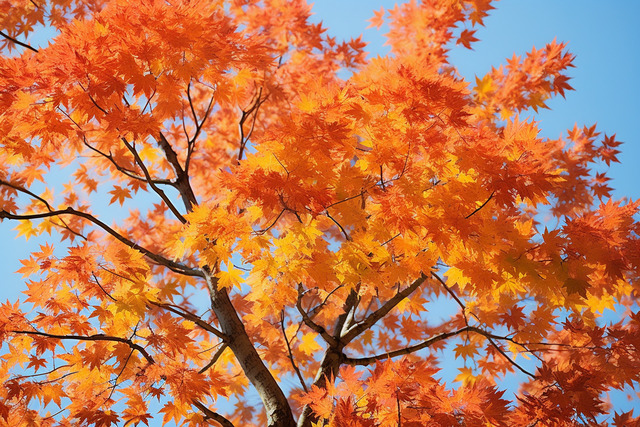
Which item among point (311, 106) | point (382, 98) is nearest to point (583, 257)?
point (382, 98)

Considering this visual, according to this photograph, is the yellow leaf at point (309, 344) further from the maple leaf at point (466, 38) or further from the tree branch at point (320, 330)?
the maple leaf at point (466, 38)

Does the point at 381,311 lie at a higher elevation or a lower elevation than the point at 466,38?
lower

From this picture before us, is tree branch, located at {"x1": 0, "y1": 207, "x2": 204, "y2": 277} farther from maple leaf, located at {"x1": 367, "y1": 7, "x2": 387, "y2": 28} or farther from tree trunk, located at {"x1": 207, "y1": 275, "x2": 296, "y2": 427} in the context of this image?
maple leaf, located at {"x1": 367, "y1": 7, "x2": 387, "y2": 28}

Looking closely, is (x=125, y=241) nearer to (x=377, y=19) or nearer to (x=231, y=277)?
(x=231, y=277)

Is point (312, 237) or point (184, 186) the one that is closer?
point (312, 237)

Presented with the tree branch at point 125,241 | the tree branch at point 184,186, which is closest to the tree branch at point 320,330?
the tree branch at point 125,241

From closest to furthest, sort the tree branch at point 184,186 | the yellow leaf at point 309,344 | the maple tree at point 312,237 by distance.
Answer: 1. the maple tree at point 312,237
2. the tree branch at point 184,186
3. the yellow leaf at point 309,344

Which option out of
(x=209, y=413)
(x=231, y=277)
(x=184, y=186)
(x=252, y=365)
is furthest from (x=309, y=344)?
(x=231, y=277)

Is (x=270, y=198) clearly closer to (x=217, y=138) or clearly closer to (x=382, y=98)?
(x=382, y=98)

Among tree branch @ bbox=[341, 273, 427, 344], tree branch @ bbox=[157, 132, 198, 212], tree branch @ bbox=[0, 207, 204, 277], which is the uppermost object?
tree branch @ bbox=[157, 132, 198, 212]

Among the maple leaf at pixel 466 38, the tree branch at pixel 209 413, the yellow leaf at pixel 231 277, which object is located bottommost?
the tree branch at pixel 209 413

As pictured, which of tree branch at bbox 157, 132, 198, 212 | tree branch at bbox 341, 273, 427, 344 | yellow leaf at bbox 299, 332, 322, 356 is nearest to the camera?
tree branch at bbox 341, 273, 427, 344

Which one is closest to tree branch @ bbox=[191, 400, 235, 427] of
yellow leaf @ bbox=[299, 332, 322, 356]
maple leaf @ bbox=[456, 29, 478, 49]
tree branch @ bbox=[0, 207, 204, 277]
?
tree branch @ bbox=[0, 207, 204, 277]

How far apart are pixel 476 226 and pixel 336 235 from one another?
103 inches
